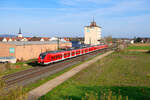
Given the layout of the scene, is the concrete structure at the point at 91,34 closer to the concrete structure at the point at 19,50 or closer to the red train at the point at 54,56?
the red train at the point at 54,56

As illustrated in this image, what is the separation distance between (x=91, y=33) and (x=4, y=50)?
78.6 meters

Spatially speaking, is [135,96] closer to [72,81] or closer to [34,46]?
[72,81]

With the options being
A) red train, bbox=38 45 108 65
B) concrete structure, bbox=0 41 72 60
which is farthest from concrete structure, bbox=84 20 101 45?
concrete structure, bbox=0 41 72 60

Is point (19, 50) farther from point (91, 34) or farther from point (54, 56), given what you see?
point (91, 34)

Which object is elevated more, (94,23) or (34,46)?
(94,23)

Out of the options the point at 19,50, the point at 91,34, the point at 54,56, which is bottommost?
the point at 54,56

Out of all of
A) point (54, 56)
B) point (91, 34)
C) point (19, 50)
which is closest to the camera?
point (54, 56)

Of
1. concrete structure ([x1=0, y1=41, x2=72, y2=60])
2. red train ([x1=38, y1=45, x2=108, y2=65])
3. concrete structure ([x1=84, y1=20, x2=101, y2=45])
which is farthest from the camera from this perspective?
concrete structure ([x1=84, y1=20, x2=101, y2=45])

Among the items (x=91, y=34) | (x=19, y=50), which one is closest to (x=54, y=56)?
(x=19, y=50)

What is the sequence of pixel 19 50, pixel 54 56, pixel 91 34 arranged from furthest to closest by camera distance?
pixel 91 34 < pixel 19 50 < pixel 54 56

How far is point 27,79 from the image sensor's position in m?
22.5

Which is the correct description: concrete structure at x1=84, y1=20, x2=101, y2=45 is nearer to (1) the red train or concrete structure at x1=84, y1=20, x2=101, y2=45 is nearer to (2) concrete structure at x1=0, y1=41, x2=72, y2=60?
(1) the red train

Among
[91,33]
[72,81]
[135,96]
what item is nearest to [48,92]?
[72,81]

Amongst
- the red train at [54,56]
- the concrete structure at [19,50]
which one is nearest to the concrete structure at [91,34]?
the red train at [54,56]
